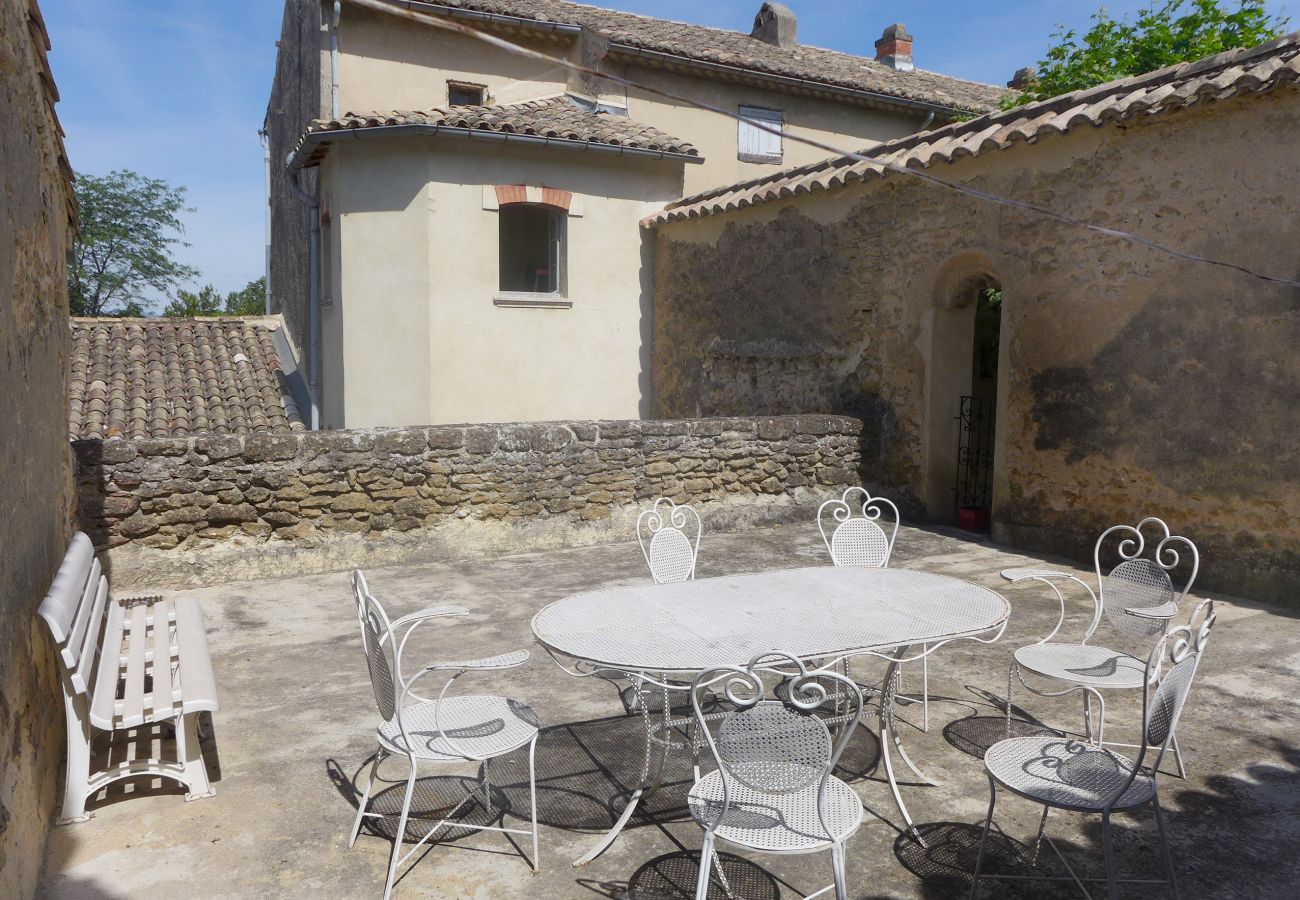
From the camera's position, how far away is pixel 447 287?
1021 centimetres

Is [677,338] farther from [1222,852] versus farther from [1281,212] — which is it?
[1222,852]

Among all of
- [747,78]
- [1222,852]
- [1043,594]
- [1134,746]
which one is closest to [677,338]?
[747,78]

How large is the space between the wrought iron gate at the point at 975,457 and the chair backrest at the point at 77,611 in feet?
23.3

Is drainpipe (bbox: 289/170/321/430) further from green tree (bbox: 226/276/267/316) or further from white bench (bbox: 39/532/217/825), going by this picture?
green tree (bbox: 226/276/267/316)

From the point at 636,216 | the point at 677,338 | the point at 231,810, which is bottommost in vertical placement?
the point at 231,810

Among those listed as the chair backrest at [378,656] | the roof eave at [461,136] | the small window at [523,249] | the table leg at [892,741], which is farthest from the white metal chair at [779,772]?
the small window at [523,249]

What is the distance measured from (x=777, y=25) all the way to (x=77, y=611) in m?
14.6

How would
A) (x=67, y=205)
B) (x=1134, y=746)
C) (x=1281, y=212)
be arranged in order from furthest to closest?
(x=1281, y=212)
(x=67, y=205)
(x=1134, y=746)

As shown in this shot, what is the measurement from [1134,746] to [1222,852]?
0.77m

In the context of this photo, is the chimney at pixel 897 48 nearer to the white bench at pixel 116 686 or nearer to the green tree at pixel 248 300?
the white bench at pixel 116 686

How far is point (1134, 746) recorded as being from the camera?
11.8ft

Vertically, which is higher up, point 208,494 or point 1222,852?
point 208,494

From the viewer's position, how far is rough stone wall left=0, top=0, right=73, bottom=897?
241 centimetres

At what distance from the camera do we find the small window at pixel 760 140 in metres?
13.5
